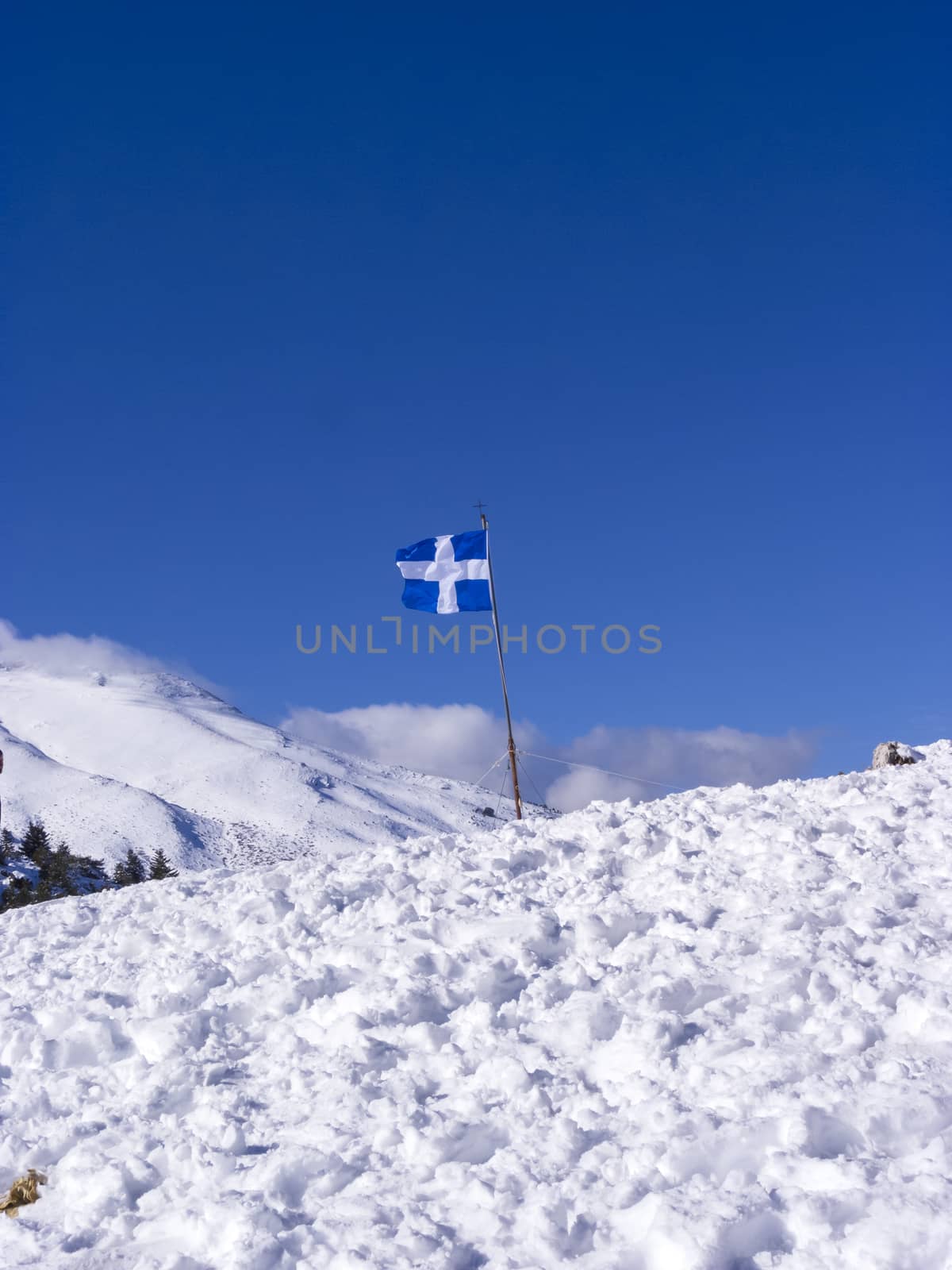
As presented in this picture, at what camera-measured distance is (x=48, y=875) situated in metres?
40.2

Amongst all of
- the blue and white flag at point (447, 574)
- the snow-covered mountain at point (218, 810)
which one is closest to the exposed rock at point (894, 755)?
the blue and white flag at point (447, 574)

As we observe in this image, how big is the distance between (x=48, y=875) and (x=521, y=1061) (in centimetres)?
3603

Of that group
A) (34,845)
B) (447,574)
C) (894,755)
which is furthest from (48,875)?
(894,755)

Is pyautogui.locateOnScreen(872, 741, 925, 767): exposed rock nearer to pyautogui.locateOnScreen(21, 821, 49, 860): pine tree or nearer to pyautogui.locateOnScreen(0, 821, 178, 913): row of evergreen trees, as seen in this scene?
pyautogui.locateOnScreen(0, 821, 178, 913): row of evergreen trees

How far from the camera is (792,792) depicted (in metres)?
15.5

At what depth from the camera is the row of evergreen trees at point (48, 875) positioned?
36188 mm

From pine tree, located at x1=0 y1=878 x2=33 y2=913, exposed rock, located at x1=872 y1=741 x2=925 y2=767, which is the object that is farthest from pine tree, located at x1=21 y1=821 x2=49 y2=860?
exposed rock, located at x1=872 y1=741 x2=925 y2=767

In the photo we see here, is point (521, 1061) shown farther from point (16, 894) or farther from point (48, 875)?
point (48, 875)

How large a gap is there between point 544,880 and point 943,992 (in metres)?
5.38

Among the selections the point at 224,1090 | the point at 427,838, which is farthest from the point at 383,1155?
the point at 427,838

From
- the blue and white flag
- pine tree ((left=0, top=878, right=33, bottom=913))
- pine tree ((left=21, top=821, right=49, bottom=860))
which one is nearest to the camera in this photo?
the blue and white flag

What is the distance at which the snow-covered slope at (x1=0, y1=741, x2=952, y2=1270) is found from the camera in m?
6.69

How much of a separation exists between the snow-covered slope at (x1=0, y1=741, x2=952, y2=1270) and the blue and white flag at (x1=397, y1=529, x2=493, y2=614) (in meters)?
10.5

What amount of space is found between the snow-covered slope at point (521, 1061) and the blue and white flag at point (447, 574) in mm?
10450
